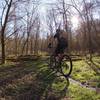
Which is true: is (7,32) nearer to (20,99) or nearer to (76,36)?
(20,99)

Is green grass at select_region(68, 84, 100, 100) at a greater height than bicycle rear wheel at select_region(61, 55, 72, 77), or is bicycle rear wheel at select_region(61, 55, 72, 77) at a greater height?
bicycle rear wheel at select_region(61, 55, 72, 77)

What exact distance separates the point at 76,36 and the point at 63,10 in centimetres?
2429

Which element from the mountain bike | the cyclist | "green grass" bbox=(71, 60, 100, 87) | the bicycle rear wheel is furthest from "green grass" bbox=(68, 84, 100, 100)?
the cyclist

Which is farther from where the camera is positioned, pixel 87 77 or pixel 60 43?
pixel 60 43

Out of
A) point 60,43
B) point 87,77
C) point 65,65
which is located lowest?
point 87,77

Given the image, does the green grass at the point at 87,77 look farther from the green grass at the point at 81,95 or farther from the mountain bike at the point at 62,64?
the green grass at the point at 81,95

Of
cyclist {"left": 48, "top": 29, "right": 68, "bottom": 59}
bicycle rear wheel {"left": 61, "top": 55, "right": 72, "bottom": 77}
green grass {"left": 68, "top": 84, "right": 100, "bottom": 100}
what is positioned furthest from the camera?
bicycle rear wheel {"left": 61, "top": 55, "right": 72, "bottom": 77}

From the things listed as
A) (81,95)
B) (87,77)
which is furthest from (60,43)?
(81,95)

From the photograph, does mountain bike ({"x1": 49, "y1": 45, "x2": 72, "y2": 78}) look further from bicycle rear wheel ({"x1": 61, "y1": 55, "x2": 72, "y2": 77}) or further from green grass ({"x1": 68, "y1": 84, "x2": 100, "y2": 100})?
green grass ({"x1": 68, "y1": 84, "x2": 100, "y2": 100})

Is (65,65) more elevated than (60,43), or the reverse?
(60,43)

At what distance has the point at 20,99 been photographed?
718 cm

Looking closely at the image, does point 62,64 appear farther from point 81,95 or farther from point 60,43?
point 81,95

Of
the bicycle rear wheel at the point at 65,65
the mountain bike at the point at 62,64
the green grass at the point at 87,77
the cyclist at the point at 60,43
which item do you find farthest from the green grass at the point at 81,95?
the cyclist at the point at 60,43

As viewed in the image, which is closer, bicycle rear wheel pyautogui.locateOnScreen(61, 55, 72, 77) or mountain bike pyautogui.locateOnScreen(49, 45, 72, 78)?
mountain bike pyautogui.locateOnScreen(49, 45, 72, 78)
